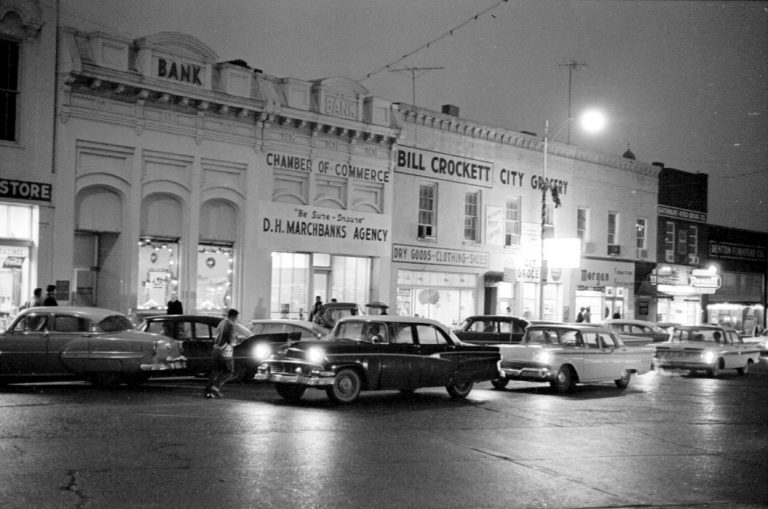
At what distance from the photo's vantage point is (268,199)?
28844 millimetres

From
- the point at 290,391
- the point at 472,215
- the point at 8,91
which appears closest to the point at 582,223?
the point at 472,215

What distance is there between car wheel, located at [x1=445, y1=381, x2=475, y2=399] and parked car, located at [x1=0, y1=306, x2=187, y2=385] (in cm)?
536

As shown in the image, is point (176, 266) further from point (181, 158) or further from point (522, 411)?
point (522, 411)

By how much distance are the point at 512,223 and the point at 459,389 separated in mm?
21234

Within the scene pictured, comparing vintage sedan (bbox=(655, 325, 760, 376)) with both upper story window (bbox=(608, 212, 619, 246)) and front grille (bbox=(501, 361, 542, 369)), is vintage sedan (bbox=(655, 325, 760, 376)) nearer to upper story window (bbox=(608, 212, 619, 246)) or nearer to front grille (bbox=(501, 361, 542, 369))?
front grille (bbox=(501, 361, 542, 369))

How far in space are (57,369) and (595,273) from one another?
99.9 ft

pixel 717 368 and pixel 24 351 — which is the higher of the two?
pixel 24 351

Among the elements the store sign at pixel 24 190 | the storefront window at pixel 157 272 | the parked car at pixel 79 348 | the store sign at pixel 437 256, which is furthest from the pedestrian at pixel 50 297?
the store sign at pixel 437 256

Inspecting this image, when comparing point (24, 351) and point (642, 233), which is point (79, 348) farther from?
point (642, 233)

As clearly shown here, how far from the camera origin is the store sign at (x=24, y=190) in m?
22.7

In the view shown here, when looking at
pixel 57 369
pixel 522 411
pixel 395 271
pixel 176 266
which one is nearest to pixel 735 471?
pixel 522 411

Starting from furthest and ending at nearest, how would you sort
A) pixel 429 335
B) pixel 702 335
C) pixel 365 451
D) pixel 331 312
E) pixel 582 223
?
pixel 582 223
pixel 702 335
pixel 331 312
pixel 429 335
pixel 365 451

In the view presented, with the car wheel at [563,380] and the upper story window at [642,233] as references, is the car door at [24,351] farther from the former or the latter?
the upper story window at [642,233]

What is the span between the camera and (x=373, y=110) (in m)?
31.9
